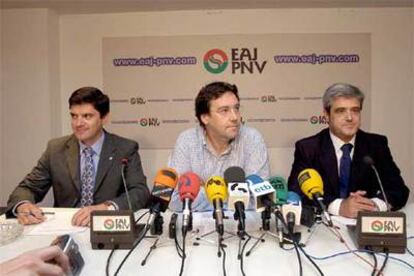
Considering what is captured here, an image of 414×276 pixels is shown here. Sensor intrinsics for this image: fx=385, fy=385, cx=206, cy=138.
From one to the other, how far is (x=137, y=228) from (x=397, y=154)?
284cm

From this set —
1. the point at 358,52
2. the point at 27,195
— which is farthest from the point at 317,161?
the point at 358,52

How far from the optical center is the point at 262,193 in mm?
1175

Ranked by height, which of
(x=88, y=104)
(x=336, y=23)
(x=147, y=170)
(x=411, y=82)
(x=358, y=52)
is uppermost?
(x=336, y=23)

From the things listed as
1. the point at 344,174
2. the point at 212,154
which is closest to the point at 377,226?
the point at 344,174

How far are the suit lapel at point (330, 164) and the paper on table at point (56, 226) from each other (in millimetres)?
1211

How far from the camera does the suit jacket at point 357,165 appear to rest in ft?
6.39

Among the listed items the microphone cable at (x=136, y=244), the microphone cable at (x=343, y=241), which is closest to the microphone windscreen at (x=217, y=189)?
the microphone cable at (x=136, y=244)

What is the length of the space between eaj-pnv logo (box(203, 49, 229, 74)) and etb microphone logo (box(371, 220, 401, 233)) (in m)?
2.34

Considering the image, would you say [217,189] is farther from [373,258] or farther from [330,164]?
[330,164]

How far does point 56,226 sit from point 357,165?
144 centimetres

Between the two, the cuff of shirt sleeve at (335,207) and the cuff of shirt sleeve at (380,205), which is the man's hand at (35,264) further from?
the cuff of shirt sleeve at (380,205)

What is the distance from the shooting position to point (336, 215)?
159 cm

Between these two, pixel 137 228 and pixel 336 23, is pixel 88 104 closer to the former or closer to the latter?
pixel 137 228

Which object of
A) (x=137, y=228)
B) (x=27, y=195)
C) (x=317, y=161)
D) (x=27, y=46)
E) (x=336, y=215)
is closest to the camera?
(x=137, y=228)
